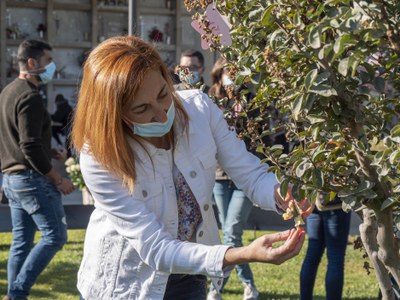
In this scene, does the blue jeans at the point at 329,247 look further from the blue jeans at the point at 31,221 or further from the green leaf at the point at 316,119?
the green leaf at the point at 316,119

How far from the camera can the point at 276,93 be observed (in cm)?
276

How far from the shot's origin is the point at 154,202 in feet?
9.41

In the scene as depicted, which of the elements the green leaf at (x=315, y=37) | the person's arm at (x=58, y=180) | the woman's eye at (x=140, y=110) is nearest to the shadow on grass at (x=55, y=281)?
the person's arm at (x=58, y=180)

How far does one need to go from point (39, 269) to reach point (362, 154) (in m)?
3.75

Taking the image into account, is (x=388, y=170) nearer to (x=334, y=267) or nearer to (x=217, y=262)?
(x=217, y=262)

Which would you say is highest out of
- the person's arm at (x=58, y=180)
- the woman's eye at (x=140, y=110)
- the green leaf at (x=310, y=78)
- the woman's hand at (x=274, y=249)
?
the green leaf at (x=310, y=78)

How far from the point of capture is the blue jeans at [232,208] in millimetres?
6012

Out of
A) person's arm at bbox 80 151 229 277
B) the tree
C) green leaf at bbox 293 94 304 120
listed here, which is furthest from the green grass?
green leaf at bbox 293 94 304 120

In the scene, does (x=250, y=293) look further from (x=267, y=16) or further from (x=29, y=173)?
(x=267, y=16)

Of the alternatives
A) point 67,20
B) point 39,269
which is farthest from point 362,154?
point 67,20

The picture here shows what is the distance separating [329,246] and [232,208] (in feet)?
3.12

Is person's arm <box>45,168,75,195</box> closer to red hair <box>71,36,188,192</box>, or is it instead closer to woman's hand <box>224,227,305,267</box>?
red hair <box>71,36,188,192</box>

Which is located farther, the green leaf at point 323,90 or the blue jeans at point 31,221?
the blue jeans at point 31,221

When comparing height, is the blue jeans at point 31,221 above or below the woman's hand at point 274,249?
below
